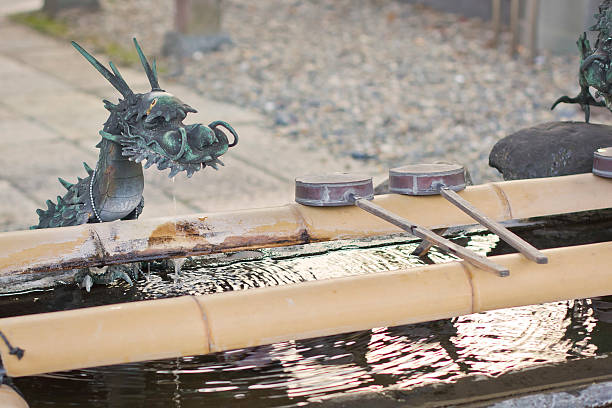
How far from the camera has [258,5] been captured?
9.27 m

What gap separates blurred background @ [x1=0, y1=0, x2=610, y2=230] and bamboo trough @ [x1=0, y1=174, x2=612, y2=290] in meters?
1.74

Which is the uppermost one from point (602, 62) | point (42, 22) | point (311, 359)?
point (602, 62)

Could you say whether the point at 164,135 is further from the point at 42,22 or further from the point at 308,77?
the point at 42,22

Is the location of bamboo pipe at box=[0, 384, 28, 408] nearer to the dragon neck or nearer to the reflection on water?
the reflection on water

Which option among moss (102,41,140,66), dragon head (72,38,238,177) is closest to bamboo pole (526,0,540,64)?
moss (102,41,140,66)

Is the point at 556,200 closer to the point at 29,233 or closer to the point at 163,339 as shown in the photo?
the point at 163,339

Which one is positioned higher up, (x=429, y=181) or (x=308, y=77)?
(x=429, y=181)

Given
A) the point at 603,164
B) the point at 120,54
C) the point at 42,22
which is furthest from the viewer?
the point at 42,22

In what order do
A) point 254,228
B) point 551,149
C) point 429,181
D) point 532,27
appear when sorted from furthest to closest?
1. point 532,27
2. point 551,149
3. point 429,181
4. point 254,228

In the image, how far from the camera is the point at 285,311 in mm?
1863

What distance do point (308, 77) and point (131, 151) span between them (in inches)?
184

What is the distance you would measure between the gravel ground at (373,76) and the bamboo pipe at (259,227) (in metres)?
2.18

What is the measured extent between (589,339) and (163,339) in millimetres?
1102

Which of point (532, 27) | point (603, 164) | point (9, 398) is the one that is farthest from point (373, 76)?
point (9, 398)
